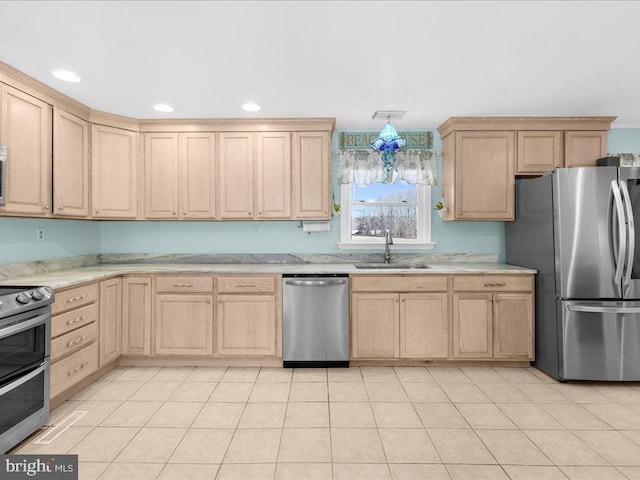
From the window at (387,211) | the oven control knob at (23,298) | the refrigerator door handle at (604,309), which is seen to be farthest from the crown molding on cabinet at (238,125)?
the refrigerator door handle at (604,309)

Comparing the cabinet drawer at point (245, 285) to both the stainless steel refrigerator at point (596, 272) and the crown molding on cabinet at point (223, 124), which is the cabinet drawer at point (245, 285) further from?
the stainless steel refrigerator at point (596, 272)

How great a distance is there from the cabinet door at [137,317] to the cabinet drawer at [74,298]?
1.41ft

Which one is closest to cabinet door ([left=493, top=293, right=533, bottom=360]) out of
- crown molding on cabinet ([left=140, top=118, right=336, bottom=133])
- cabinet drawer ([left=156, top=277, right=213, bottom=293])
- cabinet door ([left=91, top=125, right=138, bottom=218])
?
crown molding on cabinet ([left=140, top=118, right=336, bottom=133])

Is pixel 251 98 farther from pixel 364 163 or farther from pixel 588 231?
pixel 588 231

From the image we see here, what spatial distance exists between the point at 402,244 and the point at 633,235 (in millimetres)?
2059

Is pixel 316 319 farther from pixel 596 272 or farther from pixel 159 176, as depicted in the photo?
pixel 596 272

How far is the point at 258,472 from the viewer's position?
2.03m

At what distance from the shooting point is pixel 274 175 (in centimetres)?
395

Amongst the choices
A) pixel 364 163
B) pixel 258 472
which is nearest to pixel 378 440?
pixel 258 472

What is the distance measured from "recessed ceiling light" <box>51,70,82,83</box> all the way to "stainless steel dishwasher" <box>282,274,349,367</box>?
2.40 m

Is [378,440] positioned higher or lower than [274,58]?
lower

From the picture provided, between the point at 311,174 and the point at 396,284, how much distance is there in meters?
1.46

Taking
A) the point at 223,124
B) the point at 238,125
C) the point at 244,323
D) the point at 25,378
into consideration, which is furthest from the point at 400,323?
the point at 25,378

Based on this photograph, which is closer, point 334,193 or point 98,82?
point 98,82
